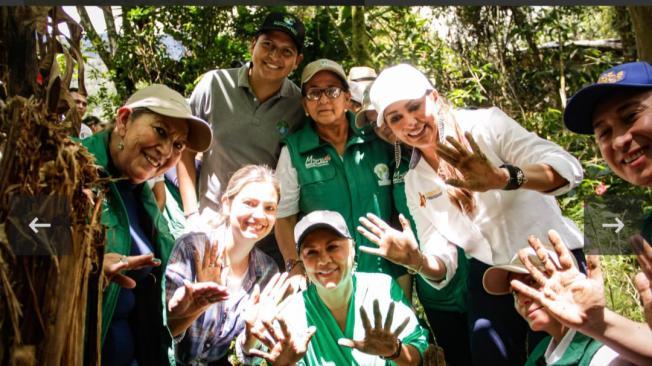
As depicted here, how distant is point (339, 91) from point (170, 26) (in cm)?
81

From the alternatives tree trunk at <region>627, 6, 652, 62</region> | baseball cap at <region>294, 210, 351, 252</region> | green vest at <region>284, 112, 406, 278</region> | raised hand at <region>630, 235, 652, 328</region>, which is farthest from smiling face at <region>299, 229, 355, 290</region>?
tree trunk at <region>627, 6, 652, 62</region>

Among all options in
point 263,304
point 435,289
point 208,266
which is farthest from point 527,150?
point 208,266

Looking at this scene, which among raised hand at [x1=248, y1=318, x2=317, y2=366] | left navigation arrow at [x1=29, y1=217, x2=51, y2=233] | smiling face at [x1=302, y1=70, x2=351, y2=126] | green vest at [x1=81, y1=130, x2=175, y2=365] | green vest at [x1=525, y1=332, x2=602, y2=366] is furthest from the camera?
smiling face at [x1=302, y1=70, x2=351, y2=126]

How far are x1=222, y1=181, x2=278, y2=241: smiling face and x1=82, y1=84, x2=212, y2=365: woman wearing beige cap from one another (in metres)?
0.23

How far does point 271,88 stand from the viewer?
295 centimetres

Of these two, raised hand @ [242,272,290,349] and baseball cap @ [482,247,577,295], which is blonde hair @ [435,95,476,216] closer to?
baseball cap @ [482,247,577,295]

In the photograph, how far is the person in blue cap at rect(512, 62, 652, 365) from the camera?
2.24 meters

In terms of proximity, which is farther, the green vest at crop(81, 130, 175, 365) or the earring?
the earring

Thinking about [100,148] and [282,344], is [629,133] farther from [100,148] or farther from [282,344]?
[100,148]

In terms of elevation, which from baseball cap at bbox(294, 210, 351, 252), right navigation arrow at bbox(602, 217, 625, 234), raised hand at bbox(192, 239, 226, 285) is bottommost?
right navigation arrow at bbox(602, 217, 625, 234)

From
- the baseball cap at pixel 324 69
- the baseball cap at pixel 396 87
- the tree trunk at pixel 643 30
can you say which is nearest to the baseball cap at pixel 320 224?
the baseball cap at pixel 396 87

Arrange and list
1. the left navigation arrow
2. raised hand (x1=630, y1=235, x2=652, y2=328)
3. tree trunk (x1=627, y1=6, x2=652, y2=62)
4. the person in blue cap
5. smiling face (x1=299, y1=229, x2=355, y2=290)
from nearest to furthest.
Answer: raised hand (x1=630, y1=235, x2=652, y2=328), the person in blue cap, the left navigation arrow, smiling face (x1=299, y1=229, x2=355, y2=290), tree trunk (x1=627, y1=6, x2=652, y2=62)

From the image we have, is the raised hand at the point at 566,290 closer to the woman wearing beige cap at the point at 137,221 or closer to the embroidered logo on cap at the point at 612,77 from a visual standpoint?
the embroidered logo on cap at the point at 612,77

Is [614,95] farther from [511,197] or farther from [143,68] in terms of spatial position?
[143,68]
